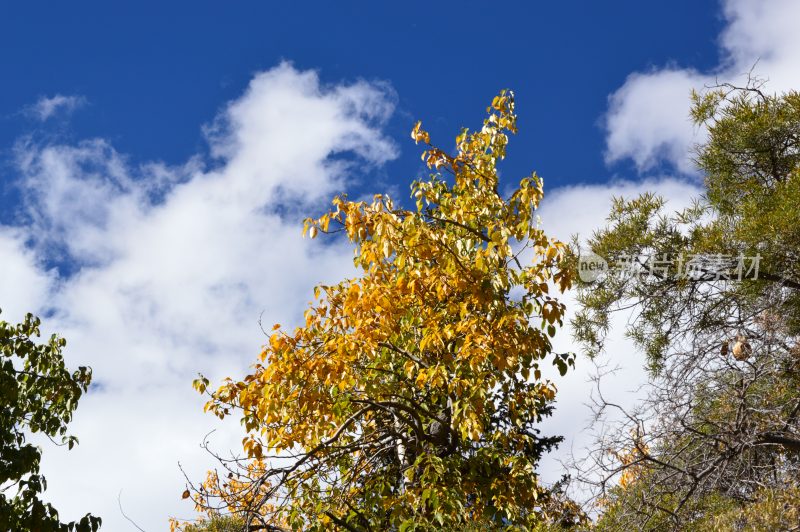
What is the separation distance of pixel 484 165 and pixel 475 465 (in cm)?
349

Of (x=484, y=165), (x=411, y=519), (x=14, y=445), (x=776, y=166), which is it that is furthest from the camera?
(x=776, y=166)

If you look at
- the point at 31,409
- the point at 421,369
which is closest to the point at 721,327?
the point at 421,369

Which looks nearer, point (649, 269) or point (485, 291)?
point (485, 291)

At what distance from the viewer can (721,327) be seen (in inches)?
360

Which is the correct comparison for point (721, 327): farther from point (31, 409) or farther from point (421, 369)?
point (31, 409)

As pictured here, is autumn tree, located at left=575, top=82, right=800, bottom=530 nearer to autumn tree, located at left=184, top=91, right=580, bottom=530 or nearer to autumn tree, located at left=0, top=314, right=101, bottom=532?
autumn tree, located at left=184, top=91, right=580, bottom=530

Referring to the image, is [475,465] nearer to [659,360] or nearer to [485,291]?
[485,291]

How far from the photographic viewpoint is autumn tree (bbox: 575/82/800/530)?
752 centimetres

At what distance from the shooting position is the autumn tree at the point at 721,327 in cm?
752

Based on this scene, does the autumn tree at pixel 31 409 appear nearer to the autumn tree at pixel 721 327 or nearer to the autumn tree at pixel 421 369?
the autumn tree at pixel 421 369

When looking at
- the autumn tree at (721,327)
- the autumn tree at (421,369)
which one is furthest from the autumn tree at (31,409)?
the autumn tree at (721,327)

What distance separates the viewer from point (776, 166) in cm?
1102

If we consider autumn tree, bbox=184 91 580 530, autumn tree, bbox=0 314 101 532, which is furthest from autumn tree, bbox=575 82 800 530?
autumn tree, bbox=0 314 101 532

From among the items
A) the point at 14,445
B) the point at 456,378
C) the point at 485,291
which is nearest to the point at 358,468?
the point at 456,378
